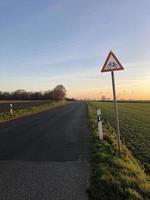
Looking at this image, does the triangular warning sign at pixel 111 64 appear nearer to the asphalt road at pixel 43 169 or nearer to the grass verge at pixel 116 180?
the grass verge at pixel 116 180

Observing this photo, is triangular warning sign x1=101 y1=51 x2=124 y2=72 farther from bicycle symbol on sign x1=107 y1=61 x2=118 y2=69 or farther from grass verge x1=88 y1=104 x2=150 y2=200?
grass verge x1=88 y1=104 x2=150 y2=200

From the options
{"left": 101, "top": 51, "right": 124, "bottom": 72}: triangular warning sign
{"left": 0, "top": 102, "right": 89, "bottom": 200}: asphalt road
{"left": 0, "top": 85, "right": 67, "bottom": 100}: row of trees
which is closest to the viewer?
{"left": 0, "top": 102, "right": 89, "bottom": 200}: asphalt road

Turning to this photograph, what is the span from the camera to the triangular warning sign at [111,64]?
848cm

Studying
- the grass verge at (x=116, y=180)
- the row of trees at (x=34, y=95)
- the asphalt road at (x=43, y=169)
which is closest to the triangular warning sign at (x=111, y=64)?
the grass verge at (x=116, y=180)

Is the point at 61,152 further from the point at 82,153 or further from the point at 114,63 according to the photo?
the point at 114,63

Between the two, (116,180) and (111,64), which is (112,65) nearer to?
(111,64)

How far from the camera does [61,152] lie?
8609 mm

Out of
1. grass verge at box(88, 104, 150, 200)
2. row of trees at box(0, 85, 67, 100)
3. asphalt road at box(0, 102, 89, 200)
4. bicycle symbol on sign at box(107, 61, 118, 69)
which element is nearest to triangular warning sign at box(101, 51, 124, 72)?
bicycle symbol on sign at box(107, 61, 118, 69)

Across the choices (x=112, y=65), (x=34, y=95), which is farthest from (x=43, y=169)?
(x=34, y=95)

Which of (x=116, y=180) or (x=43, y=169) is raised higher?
(x=43, y=169)

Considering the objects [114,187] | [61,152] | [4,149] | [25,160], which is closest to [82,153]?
[61,152]

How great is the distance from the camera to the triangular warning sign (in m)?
8.48

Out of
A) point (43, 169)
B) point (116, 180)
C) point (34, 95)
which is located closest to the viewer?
point (116, 180)

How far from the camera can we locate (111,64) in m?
8.50
